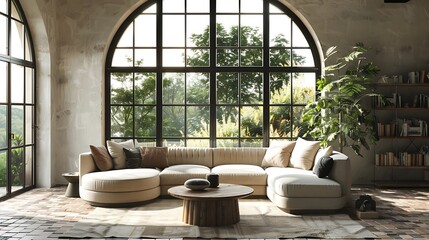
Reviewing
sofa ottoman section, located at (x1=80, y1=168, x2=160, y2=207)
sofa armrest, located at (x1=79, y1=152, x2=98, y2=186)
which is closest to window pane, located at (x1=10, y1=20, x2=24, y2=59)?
sofa armrest, located at (x1=79, y1=152, x2=98, y2=186)

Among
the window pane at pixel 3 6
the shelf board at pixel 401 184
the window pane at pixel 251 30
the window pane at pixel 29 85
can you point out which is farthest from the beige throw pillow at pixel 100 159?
the shelf board at pixel 401 184

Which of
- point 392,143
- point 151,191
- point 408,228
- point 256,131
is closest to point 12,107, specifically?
point 151,191

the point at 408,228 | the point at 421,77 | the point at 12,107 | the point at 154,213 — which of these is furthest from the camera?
the point at 421,77

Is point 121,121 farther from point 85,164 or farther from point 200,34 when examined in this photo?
point 200,34

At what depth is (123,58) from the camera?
29.1ft

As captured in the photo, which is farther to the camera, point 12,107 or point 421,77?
point 421,77

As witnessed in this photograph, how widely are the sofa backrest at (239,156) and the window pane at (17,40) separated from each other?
11.4ft

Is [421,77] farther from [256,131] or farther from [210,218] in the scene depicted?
[210,218]

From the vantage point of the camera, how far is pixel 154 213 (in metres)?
6.41

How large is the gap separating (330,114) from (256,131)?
51.5 inches

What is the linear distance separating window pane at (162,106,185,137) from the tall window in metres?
0.02

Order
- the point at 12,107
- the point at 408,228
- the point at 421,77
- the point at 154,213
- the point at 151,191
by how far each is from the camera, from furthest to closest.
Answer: the point at 421,77, the point at 12,107, the point at 151,191, the point at 154,213, the point at 408,228

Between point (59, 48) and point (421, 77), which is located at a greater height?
point (59, 48)

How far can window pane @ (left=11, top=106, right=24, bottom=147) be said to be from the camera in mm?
7586
